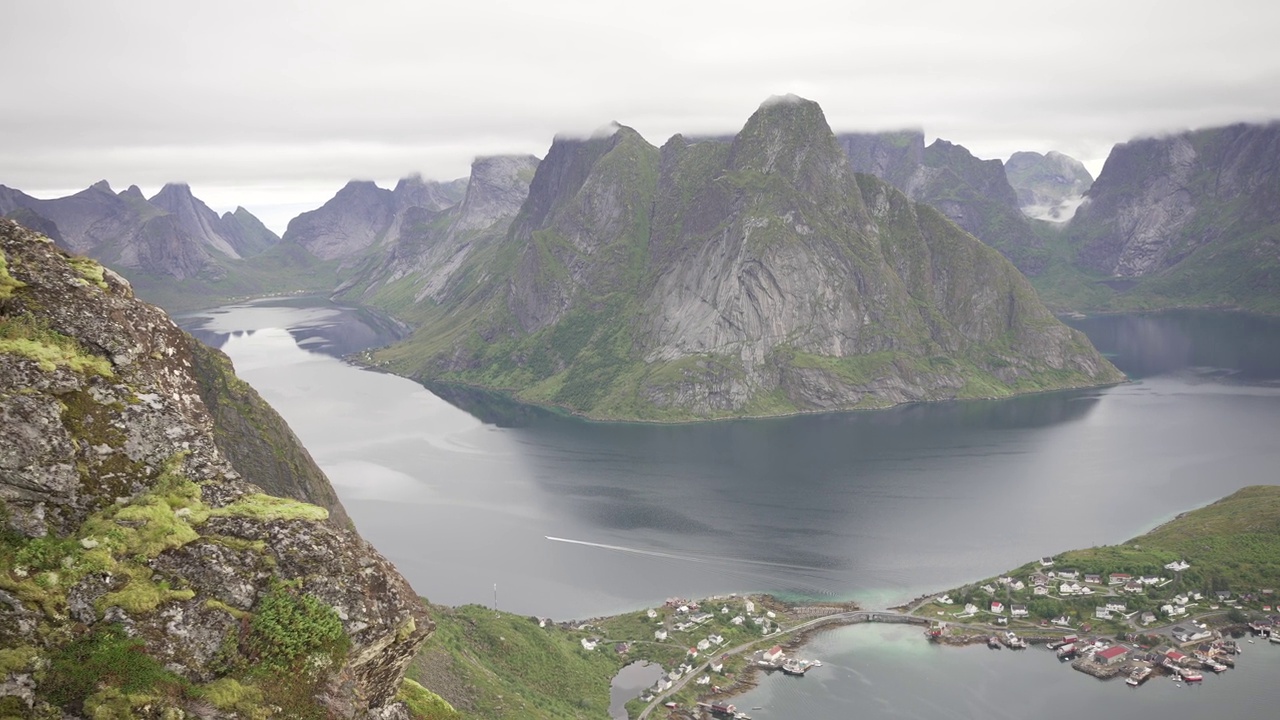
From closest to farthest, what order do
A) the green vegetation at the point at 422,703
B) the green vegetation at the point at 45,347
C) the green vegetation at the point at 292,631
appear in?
1. the green vegetation at the point at 292,631
2. the green vegetation at the point at 45,347
3. the green vegetation at the point at 422,703

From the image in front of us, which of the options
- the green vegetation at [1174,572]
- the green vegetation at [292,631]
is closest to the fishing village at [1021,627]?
the green vegetation at [1174,572]

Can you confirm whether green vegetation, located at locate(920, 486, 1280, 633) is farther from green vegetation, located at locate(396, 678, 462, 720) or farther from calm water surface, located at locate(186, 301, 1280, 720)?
green vegetation, located at locate(396, 678, 462, 720)

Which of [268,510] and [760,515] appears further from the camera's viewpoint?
[760,515]

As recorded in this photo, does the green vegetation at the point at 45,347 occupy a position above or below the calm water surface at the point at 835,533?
above

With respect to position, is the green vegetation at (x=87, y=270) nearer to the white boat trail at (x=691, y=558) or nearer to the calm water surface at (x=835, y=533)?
the calm water surface at (x=835, y=533)

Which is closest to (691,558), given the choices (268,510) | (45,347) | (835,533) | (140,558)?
(835,533)

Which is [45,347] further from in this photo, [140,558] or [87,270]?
[140,558]
